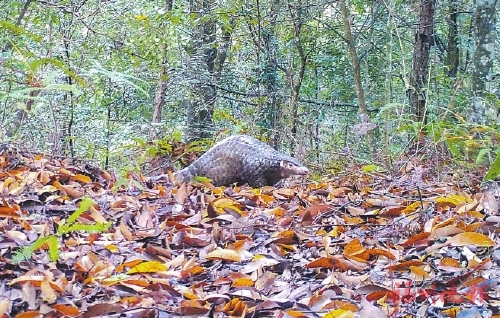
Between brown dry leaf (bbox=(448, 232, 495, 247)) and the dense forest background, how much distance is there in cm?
258

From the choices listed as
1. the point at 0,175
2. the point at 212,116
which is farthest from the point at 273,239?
the point at 212,116

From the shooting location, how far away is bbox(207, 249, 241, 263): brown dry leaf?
6.57ft

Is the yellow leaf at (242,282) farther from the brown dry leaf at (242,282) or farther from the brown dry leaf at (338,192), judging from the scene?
the brown dry leaf at (338,192)

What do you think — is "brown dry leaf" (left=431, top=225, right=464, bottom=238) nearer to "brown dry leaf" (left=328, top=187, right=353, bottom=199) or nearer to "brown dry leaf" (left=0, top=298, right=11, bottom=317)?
"brown dry leaf" (left=328, top=187, right=353, bottom=199)

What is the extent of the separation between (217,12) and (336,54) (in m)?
2.39

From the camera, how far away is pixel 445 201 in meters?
2.63

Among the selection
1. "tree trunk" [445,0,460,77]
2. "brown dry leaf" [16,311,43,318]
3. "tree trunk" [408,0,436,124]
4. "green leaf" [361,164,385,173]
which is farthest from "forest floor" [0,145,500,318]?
"tree trunk" [445,0,460,77]

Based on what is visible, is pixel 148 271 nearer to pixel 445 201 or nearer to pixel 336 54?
pixel 445 201

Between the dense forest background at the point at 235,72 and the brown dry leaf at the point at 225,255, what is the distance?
8.85 ft

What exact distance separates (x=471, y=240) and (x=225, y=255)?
0.84 meters

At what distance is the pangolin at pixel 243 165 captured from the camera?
377 cm

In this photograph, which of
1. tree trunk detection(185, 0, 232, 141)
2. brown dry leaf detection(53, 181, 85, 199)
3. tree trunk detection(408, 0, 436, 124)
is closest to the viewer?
brown dry leaf detection(53, 181, 85, 199)

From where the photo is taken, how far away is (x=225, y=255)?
201 centimetres

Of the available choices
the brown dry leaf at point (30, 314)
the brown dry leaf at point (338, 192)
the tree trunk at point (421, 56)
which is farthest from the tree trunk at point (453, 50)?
the brown dry leaf at point (30, 314)
